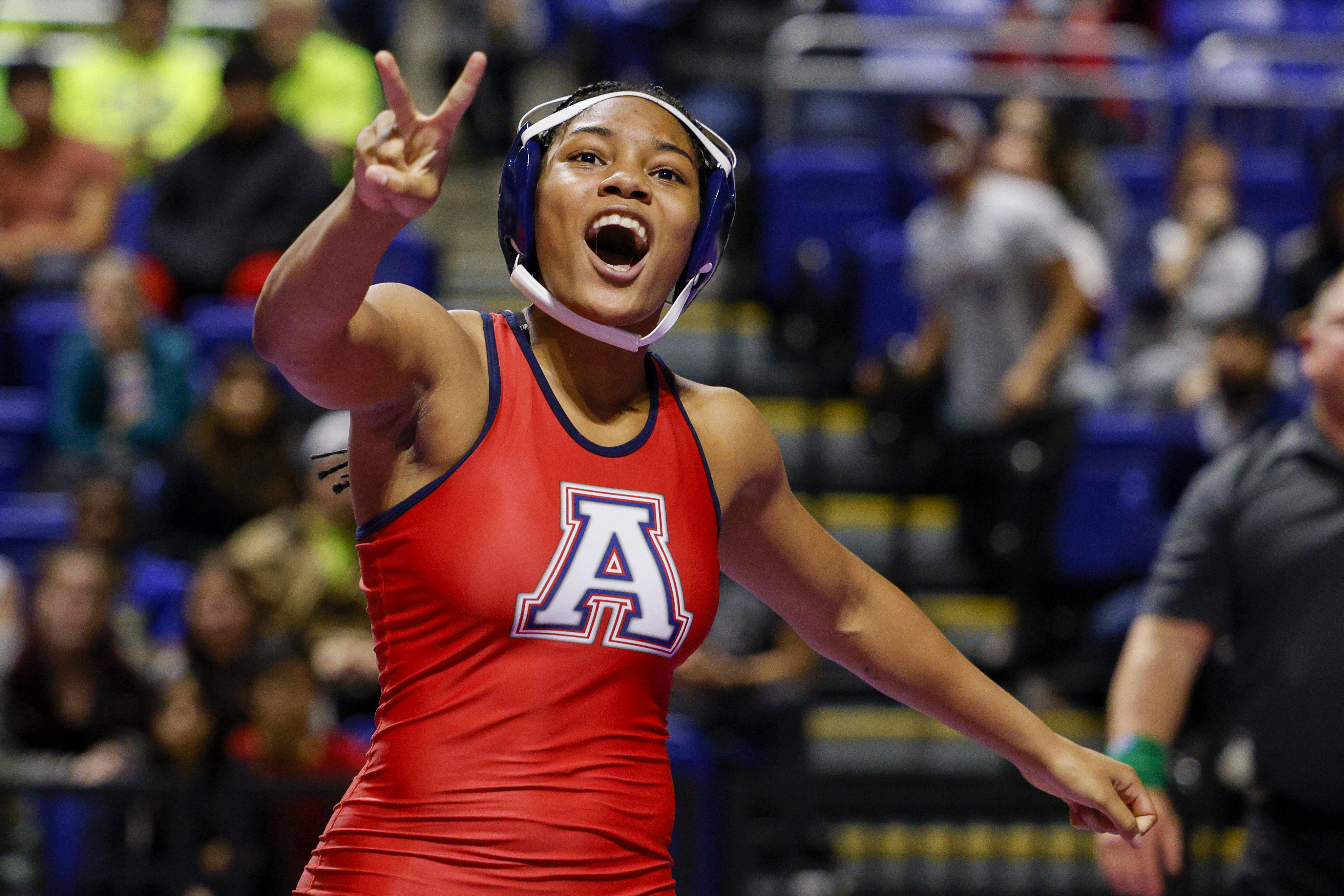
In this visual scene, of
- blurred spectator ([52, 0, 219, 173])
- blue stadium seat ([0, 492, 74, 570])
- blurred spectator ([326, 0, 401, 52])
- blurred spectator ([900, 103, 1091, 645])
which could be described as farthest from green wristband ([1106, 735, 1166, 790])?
blurred spectator ([326, 0, 401, 52])

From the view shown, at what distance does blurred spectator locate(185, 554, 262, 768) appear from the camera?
17.3 ft

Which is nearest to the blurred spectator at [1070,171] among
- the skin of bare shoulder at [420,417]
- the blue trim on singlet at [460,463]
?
the blue trim on singlet at [460,463]

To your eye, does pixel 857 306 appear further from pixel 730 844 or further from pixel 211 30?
pixel 211 30

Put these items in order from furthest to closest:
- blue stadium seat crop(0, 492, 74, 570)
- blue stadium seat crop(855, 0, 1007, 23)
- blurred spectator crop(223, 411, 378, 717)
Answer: blue stadium seat crop(855, 0, 1007, 23), blue stadium seat crop(0, 492, 74, 570), blurred spectator crop(223, 411, 378, 717)

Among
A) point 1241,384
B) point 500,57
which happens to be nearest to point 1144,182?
point 1241,384

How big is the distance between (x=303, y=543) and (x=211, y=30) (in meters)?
4.29

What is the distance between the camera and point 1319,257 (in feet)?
25.0

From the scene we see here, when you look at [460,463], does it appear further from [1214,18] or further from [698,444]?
[1214,18]

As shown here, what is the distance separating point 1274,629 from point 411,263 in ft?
14.1

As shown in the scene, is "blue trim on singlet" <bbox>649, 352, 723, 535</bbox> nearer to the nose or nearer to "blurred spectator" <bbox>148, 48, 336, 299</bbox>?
the nose

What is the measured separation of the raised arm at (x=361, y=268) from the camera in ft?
6.06

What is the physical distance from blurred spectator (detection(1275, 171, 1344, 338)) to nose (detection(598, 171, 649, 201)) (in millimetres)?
5833

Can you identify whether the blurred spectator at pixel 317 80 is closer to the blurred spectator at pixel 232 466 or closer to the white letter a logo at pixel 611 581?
the blurred spectator at pixel 232 466

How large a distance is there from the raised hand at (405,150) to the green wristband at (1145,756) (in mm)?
2438
